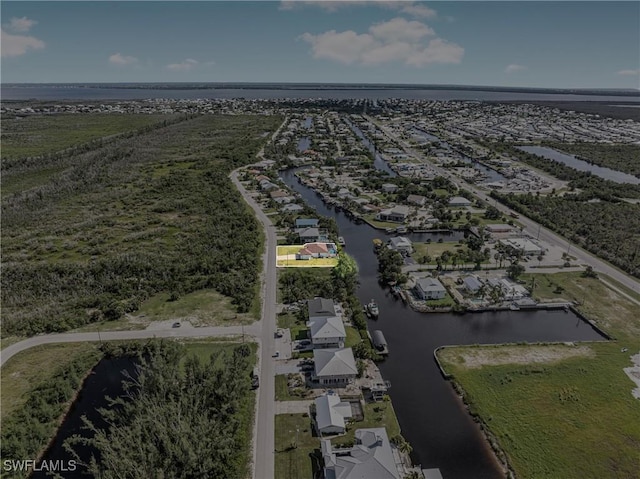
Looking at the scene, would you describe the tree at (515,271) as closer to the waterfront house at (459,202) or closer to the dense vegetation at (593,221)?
the dense vegetation at (593,221)

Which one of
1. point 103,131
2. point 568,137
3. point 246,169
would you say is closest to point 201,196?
point 246,169

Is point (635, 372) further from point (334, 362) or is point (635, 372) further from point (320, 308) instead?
point (320, 308)

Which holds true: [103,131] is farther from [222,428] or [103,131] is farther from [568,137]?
[568,137]

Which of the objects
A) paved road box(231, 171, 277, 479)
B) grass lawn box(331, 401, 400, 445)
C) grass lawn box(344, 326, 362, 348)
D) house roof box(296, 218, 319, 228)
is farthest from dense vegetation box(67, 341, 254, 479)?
house roof box(296, 218, 319, 228)

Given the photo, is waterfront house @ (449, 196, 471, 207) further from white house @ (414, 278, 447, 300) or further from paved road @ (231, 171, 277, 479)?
paved road @ (231, 171, 277, 479)

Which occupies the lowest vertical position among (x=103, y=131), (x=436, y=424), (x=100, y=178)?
(x=436, y=424)

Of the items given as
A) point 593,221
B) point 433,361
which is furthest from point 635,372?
point 593,221
